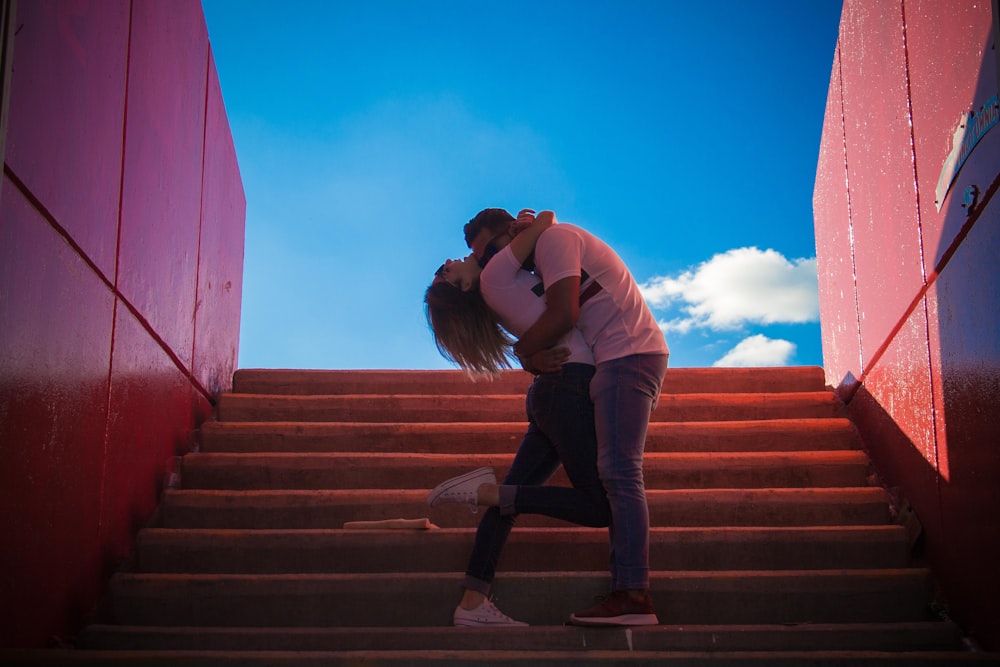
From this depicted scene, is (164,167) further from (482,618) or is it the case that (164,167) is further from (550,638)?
(550,638)

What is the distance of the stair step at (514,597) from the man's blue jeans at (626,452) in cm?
36

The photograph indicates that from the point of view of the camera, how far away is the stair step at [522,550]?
329 centimetres

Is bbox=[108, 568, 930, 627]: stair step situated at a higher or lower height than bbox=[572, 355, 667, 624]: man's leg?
lower

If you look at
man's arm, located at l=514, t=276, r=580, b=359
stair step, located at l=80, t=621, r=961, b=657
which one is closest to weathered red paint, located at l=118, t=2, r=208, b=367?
stair step, located at l=80, t=621, r=961, b=657

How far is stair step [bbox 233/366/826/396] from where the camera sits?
4.87 m

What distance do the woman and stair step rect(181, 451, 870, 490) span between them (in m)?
0.91

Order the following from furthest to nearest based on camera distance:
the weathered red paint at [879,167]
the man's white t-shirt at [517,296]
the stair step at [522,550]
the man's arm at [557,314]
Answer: the weathered red paint at [879,167]
the stair step at [522,550]
the man's white t-shirt at [517,296]
the man's arm at [557,314]

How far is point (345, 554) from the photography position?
11.0 ft

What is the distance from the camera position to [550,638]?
8.82ft

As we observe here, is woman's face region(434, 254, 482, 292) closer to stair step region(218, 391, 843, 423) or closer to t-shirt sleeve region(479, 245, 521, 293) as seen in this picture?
t-shirt sleeve region(479, 245, 521, 293)

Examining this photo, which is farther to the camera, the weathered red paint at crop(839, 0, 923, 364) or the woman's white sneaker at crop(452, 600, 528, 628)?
the weathered red paint at crop(839, 0, 923, 364)

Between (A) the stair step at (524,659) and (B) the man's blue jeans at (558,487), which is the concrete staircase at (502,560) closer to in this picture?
(A) the stair step at (524,659)

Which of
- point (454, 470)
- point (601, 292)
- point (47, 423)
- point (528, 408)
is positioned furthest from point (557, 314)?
point (47, 423)

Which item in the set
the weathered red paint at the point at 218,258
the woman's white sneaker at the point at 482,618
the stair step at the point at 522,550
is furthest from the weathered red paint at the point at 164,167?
the woman's white sneaker at the point at 482,618
